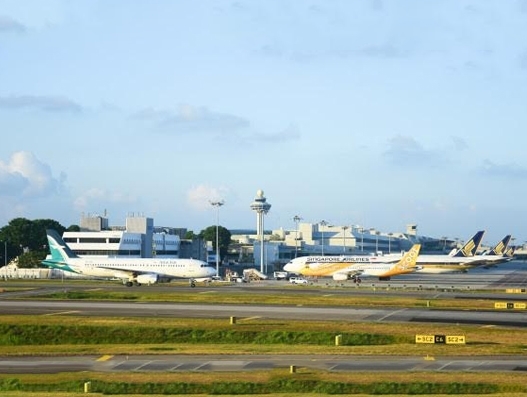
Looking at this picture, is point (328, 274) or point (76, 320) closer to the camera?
point (76, 320)

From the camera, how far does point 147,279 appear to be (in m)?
126

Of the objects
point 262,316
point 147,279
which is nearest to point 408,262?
point 147,279

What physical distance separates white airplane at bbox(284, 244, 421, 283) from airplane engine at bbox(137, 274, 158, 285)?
3729 centimetres

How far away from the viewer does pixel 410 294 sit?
111 metres

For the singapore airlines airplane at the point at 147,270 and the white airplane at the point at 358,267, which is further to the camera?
the white airplane at the point at 358,267

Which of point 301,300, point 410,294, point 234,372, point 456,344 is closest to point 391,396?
point 234,372

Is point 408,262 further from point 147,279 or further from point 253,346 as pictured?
point 253,346

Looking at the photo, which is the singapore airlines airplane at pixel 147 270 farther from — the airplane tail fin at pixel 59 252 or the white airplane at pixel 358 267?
the white airplane at pixel 358 267

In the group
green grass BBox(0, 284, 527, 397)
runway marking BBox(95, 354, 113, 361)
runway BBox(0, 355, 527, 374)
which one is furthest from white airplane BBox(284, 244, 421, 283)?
runway marking BBox(95, 354, 113, 361)

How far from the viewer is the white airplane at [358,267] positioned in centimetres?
14762

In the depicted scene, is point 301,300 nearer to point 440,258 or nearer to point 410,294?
point 410,294

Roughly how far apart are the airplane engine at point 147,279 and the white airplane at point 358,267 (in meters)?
37.3

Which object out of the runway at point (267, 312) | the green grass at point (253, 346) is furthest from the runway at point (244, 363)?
the runway at point (267, 312)

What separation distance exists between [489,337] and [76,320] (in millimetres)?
31992
